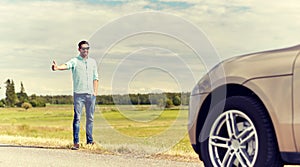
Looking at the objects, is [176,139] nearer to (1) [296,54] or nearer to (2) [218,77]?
(2) [218,77]

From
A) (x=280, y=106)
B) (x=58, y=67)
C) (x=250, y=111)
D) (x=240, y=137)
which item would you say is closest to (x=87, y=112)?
(x=58, y=67)

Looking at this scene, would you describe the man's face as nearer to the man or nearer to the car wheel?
the man

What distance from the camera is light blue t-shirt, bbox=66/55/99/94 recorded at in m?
10.2

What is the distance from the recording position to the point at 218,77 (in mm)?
5668

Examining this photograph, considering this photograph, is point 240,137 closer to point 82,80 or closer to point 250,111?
point 250,111

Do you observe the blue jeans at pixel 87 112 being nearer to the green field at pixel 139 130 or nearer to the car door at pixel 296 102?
the green field at pixel 139 130

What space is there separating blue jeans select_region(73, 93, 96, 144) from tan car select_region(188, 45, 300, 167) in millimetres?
4519

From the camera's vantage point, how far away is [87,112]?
10.6 meters

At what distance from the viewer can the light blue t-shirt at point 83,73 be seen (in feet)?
→ 33.5

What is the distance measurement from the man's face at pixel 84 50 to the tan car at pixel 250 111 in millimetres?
4542

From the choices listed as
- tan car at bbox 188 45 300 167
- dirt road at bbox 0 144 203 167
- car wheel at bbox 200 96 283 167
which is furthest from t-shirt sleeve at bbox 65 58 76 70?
car wheel at bbox 200 96 283 167

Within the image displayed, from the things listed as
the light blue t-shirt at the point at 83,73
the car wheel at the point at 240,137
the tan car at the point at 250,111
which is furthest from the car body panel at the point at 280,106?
the light blue t-shirt at the point at 83,73

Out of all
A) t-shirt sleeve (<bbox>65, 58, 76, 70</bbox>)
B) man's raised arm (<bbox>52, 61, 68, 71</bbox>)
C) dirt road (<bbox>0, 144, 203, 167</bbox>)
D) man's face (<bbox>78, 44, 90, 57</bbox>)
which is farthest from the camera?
man's face (<bbox>78, 44, 90, 57</bbox>)

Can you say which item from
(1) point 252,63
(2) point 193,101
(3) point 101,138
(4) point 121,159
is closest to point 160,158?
(4) point 121,159
